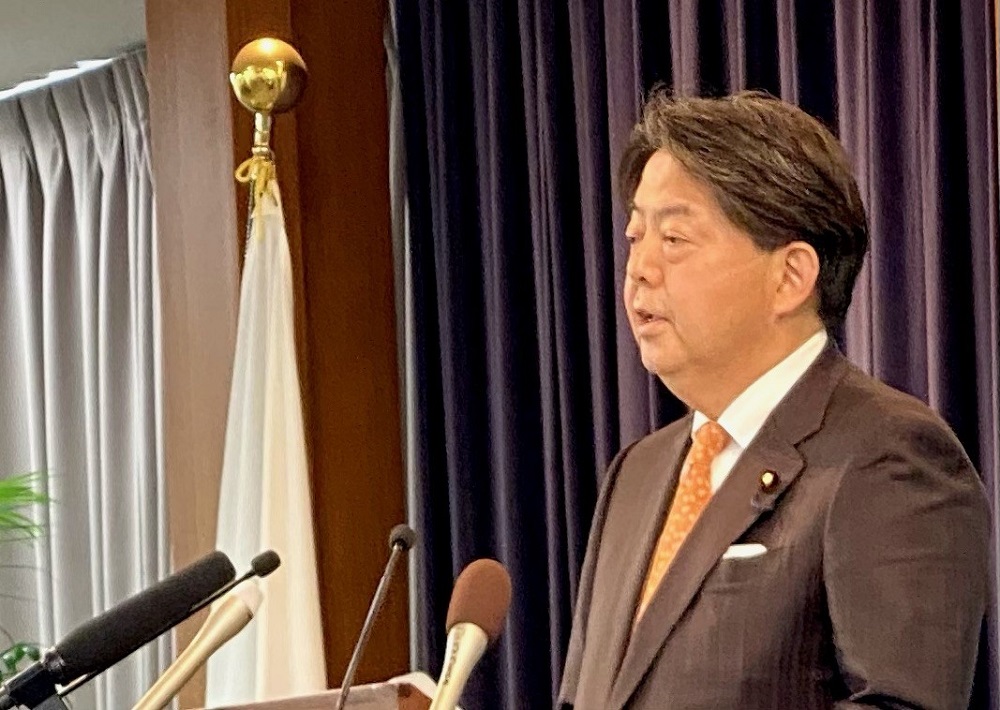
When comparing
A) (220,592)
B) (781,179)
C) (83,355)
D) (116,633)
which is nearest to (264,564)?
(220,592)

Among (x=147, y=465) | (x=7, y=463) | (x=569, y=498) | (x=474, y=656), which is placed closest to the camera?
(x=474, y=656)

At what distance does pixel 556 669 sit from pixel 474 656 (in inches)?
86.8

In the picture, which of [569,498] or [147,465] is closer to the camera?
[569,498]

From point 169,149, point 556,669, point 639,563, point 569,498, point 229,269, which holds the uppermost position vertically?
point 169,149

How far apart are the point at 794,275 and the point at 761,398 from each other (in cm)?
15

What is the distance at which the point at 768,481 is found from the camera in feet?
5.34

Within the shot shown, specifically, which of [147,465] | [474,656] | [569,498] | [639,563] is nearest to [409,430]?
[569,498]

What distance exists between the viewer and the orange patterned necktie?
1780 mm

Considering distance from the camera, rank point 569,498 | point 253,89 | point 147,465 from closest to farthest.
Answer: point 253,89 < point 569,498 < point 147,465

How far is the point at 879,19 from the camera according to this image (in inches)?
104

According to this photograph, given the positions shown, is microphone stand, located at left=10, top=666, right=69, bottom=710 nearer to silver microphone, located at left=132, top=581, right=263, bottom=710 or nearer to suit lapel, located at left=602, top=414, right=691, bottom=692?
silver microphone, located at left=132, top=581, right=263, bottom=710

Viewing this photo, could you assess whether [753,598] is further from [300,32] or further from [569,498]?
[300,32]

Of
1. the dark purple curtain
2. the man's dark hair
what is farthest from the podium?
the dark purple curtain

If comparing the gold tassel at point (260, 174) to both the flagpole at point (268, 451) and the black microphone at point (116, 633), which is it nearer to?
the flagpole at point (268, 451)
